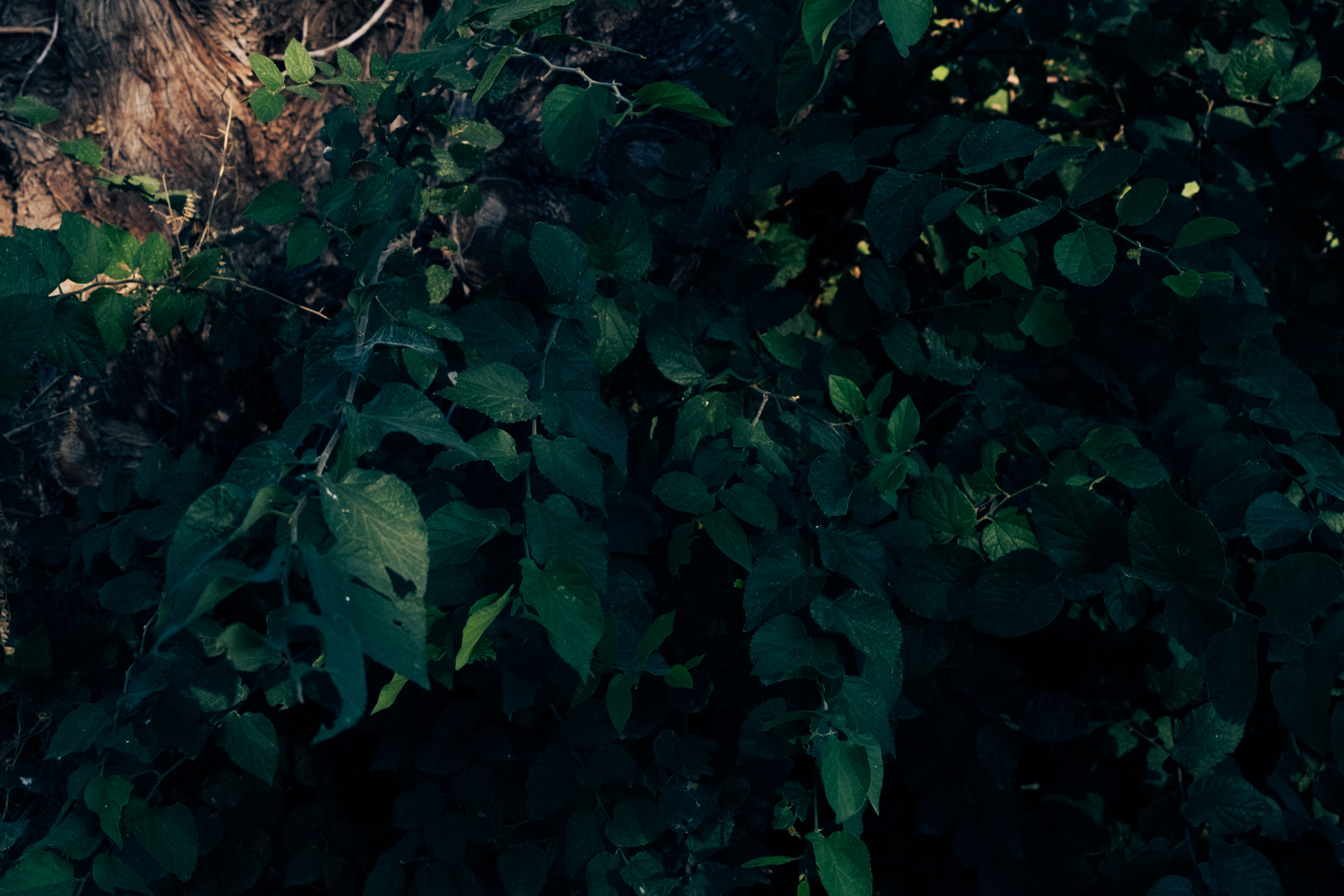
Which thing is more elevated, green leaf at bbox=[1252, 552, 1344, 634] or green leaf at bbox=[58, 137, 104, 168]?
green leaf at bbox=[58, 137, 104, 168]

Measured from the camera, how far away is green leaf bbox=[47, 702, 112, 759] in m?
1.02

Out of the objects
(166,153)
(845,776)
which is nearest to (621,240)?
(845,776)

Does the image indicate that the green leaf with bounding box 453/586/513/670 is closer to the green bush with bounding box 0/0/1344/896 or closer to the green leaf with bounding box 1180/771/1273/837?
the green bush with bounding box 0/0/1344/896

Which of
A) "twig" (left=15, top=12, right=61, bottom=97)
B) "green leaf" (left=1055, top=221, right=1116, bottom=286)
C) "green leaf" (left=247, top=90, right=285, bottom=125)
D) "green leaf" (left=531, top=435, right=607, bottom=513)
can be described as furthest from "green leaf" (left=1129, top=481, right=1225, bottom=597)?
"twig" (left=15, top=12, right=61, bottom=97)

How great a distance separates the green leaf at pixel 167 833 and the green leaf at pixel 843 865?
0.83 meters

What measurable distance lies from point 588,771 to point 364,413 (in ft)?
2.28

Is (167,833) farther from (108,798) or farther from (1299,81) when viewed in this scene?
(1299,81)

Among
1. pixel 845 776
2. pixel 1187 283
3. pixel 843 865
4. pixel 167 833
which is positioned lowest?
pixel 167 833

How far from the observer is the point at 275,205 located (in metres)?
1.14

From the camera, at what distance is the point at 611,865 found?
3.73ft

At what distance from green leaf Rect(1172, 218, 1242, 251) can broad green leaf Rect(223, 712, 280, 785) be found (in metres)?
1.31

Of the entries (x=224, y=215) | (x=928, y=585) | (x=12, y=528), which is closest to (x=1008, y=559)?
(x=928, y=585)

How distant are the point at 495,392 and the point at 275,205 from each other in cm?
56

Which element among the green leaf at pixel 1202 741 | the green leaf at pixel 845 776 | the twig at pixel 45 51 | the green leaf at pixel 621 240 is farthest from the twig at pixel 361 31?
the green leaf at pixel 1202 741
